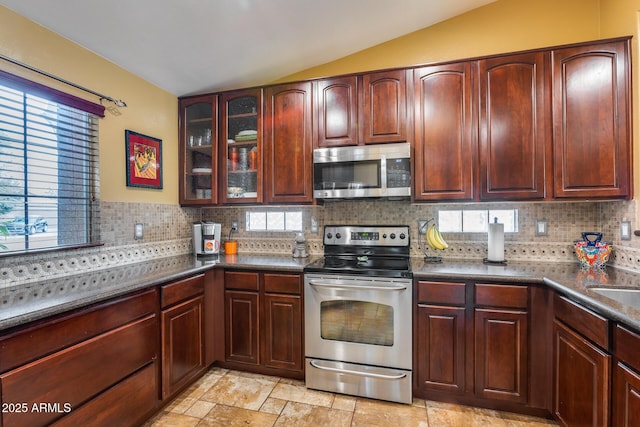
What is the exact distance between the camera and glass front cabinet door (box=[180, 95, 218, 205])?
108 inches

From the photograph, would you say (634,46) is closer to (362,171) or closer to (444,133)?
(444,133)

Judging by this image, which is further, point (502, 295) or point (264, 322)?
point (264, 322)

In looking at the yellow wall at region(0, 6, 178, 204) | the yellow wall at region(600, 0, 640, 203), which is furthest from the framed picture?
the yellow wall at region(600, 0, 640, 203)

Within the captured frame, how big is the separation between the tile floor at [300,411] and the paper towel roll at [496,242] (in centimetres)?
102

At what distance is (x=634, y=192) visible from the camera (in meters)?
1.89

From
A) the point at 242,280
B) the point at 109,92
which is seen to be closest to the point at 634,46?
the point at 242,280

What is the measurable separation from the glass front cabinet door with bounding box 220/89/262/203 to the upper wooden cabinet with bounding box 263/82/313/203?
0.27 feet

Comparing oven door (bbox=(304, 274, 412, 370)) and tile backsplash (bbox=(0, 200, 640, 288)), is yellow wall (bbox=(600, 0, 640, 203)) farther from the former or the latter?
oven door (bbox=(304, 274, 412, 370))

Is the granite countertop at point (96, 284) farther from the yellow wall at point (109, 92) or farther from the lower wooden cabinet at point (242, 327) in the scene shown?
the yellow wall at point (109, 92)

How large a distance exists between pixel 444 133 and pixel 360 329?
1545mm

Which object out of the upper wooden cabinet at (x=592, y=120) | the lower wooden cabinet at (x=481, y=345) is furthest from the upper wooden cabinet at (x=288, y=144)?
the upper wooden cabinet at (x=592, y=120)

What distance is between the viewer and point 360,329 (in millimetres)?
2088

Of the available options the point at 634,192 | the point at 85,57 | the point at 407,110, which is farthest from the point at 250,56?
the point at 634,192

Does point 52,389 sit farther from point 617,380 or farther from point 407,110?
point 407,110
